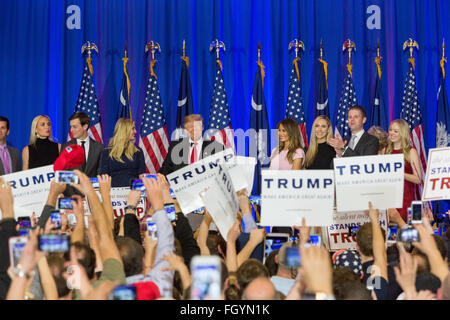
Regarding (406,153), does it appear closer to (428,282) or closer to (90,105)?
(428,282)

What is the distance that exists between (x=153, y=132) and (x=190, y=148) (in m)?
2.52

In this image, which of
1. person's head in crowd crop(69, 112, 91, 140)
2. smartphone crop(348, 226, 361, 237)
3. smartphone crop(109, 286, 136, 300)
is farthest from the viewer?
person's head in crowd crop(69, 112, 91, 140)

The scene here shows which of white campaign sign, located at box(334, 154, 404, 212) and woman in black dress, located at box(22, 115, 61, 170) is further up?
woman in black dress, located at box(22, 115, 61, 170)

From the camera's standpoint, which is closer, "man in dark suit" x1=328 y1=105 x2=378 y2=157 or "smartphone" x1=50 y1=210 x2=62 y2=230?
"smartphone" x1=50 y1=210 x2=62 y2=230

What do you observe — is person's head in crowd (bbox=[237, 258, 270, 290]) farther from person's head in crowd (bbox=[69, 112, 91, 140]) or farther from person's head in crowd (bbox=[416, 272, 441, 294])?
person's head in crowd (bbox=[69, 112, 91, 140])

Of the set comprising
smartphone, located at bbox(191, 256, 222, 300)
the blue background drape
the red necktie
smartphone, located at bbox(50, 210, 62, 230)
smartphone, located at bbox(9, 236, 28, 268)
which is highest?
the blue background drape

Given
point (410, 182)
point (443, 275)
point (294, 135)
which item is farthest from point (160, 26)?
point (443, 275)

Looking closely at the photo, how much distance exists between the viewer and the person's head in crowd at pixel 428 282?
266 cm

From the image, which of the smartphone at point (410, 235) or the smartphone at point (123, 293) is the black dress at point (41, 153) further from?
the smartphone at point (123, 293)

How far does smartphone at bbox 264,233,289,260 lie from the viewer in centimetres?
396

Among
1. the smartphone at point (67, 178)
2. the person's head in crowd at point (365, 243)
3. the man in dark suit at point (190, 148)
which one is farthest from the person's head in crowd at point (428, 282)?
the man in dark suit at point (190, 148)

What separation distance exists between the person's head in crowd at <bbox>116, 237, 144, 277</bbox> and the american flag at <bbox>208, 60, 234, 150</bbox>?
5262 millimetres

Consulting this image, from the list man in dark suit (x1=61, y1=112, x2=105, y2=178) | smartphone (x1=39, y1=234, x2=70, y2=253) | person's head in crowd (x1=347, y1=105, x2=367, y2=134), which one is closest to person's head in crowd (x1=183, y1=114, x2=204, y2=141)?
man in dark suit (x1=61, y1=112, x2=105, y2=178)

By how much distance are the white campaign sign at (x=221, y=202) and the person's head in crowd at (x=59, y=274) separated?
87cm
